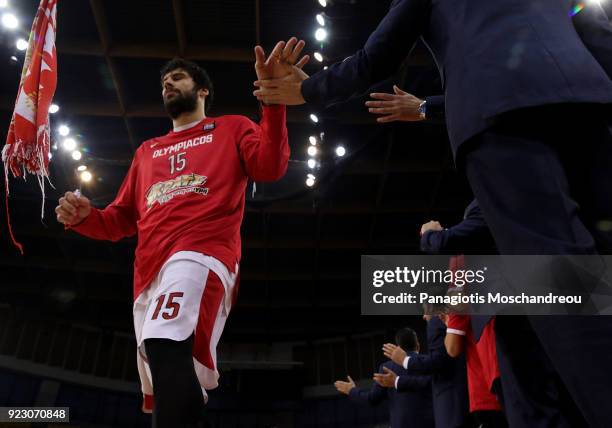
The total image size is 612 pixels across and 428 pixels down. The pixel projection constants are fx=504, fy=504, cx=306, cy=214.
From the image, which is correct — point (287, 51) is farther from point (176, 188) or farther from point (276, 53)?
point (176, 188)

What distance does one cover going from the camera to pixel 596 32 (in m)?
1.13

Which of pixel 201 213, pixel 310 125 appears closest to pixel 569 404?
pixel 201 213

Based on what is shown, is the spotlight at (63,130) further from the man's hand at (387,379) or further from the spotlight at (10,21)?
the man's hand at (387,379)

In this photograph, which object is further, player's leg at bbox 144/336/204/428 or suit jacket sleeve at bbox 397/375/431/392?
suit jacket sleeve at bbox 397/375/431/392

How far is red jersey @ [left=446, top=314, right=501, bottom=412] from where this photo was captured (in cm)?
233

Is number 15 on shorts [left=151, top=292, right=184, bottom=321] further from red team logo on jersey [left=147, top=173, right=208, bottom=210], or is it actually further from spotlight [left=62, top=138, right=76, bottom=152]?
spotlight [left=62, top=138, right=76, bottom=152]

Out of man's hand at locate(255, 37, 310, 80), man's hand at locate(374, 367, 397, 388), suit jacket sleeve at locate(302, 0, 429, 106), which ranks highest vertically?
man's hand at locate(255, 37, 310, 80)

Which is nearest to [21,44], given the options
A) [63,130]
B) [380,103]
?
[63,130]

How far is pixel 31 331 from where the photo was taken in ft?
44.8

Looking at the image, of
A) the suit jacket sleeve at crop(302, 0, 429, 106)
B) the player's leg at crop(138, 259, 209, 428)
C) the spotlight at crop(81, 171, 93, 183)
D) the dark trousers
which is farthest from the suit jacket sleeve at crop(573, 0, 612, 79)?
the spotlight at crop(81, 171, 93, 183)

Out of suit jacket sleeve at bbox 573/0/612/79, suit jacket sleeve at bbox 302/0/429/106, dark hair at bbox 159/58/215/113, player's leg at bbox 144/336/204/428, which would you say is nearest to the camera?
suit jacket sleeve at bbox 573/0/612/79

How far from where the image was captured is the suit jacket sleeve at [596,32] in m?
1.11

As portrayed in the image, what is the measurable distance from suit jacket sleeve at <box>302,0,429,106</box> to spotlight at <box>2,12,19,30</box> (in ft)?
21.5

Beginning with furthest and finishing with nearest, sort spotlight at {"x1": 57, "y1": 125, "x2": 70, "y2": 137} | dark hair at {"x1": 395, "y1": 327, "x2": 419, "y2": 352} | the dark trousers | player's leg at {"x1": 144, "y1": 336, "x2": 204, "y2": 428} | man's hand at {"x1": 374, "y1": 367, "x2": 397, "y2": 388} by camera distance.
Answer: spotlight at {"x1": 57, "y1": 125, "x2": 70, "y2": 137}
dark hair at {"x1": 395, "y1": 327, "x2": 419, "y2": 352}
man's hand at {"x1": 374, "y1": 367, "x2": 397, "y2": 388}
player's leg at {"x1": 144, "y1": 336, "x2": 204, "y2": 428}
the dark trousers
